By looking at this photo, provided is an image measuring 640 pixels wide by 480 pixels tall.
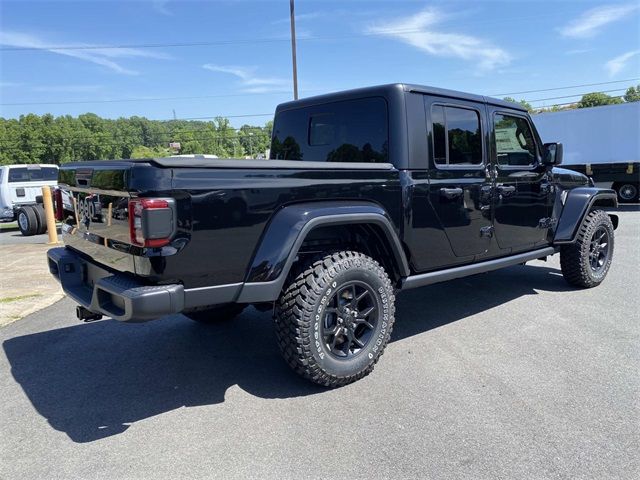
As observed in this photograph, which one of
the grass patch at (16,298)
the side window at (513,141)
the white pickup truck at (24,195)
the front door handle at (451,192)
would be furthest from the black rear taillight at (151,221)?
the white pickup truck at (24,195)

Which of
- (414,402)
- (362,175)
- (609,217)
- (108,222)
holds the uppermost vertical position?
(362,175)

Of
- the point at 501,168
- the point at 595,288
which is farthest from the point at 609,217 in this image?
the point at 501,168

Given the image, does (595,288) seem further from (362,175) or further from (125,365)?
(125,365)

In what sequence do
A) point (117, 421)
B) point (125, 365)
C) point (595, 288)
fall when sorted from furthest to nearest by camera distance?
point (595, 288)
point (125, 365)
point (117, 421)

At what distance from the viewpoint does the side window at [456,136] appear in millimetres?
3916

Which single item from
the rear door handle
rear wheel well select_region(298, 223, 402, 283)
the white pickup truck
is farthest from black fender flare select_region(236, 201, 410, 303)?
the white pickup truck

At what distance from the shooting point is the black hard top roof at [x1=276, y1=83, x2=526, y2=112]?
12.1ft

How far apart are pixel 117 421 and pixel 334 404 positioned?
130 centimetres

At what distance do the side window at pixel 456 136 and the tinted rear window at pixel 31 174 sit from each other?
13.8 meters

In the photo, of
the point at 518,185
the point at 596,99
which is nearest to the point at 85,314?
the point at 518,185

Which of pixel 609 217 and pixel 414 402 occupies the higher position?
pixel 609 217

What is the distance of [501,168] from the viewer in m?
4.45

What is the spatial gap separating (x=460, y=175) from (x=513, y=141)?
3.88ft

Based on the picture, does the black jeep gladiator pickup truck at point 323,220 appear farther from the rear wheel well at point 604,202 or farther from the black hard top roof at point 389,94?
the rear wheel well at point 604,202
